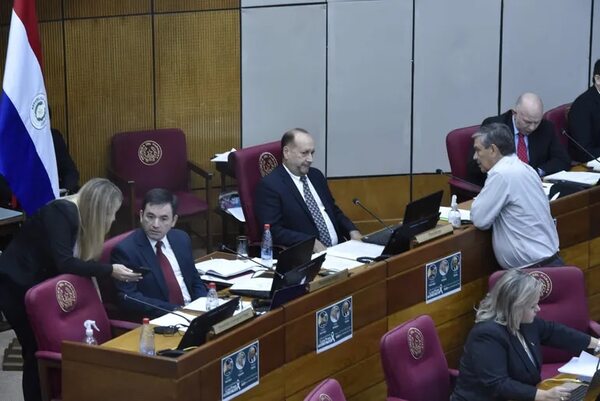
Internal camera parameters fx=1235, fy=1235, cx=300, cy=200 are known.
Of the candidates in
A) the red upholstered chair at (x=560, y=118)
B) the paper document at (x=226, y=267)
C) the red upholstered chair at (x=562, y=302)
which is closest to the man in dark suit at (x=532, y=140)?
the red upholstered chair at (x=560, y=118)

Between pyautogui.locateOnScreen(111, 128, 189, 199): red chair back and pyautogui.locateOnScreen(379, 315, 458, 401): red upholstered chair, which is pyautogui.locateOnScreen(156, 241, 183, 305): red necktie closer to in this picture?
pyautogui.locateOnScreen(379, 315, 458, 401): red upholstered chair

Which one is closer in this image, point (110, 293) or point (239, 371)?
point (239, 371)

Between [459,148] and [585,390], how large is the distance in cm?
318

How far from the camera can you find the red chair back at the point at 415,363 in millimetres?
5363

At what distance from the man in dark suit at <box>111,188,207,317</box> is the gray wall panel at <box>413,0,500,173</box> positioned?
3.79 m

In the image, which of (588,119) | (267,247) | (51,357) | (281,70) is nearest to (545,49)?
(588,119)

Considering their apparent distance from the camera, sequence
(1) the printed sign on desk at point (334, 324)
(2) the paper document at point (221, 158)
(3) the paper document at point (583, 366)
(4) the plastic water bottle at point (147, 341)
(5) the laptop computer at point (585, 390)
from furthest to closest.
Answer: (2) the paper document at point (221, 158)
(1) the printed sign on desk at point (334, 324)
(3) the paper document at point (583, 366)
(5) the laptop computer at point (585, 390)
(4) the plastic water bottle at point (147, 341)

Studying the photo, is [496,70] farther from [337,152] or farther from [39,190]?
[39,190]

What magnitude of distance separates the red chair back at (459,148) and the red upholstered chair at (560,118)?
1.13m

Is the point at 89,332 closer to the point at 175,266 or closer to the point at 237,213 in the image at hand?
the point at 175,266

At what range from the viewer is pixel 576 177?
8273 mm

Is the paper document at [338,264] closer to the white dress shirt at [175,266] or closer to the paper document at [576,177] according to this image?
the white dress shirt at [175,266]

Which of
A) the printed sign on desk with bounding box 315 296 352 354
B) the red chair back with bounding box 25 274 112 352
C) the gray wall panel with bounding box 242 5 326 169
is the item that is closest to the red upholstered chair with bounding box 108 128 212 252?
the gray wall panel with bounding box 242 5 326 169

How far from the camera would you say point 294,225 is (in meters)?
7.36
